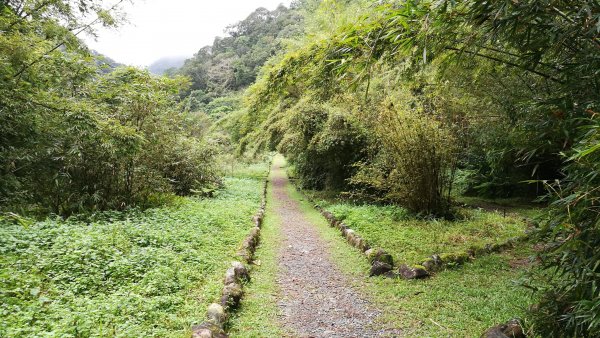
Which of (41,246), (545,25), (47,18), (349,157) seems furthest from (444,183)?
(47,18)

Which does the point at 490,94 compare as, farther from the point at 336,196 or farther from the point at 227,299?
the point at 227,299

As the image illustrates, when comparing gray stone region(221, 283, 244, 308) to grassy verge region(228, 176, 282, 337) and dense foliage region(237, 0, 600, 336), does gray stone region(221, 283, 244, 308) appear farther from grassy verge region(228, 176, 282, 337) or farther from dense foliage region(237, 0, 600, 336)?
dense foliage region(237, 0, 600, 336)

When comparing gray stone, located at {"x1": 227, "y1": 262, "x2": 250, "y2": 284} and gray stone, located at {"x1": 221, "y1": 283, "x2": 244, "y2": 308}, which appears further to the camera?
gray stone, located at {"x1": 227, "y1": 262, "x2": 250, "y2": 284}

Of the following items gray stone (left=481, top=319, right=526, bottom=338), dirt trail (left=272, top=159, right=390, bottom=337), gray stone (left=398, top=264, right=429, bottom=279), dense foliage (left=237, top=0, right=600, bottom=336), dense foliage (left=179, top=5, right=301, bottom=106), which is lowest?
dirt trail (left=272, top=159, right=390, bottom=337)

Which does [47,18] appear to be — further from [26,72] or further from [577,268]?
[577,268]

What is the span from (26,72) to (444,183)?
8062mm

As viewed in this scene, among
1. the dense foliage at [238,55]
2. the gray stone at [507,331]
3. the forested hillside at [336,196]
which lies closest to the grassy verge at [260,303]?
the forested hillside at [336,196]

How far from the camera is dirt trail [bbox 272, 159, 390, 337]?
11.8 ft

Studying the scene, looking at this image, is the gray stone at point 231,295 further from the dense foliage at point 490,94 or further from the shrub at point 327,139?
the shrub at point 327,139

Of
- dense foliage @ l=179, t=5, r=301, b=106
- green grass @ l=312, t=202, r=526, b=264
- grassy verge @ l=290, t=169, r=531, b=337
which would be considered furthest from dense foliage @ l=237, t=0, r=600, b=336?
dense foliage @ l=179, t=5, r=301, b=106

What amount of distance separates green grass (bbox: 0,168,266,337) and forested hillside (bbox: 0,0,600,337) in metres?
0.03

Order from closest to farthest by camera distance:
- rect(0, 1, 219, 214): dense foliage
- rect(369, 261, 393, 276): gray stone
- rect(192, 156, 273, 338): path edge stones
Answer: rect(192, 156, 273, 338): path edge stones → rect(369, 261, 393, 276): gray stone → rect(0, 1, 219, 214): dense foliage

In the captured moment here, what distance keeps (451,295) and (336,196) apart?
755 cm

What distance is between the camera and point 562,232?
228cm
